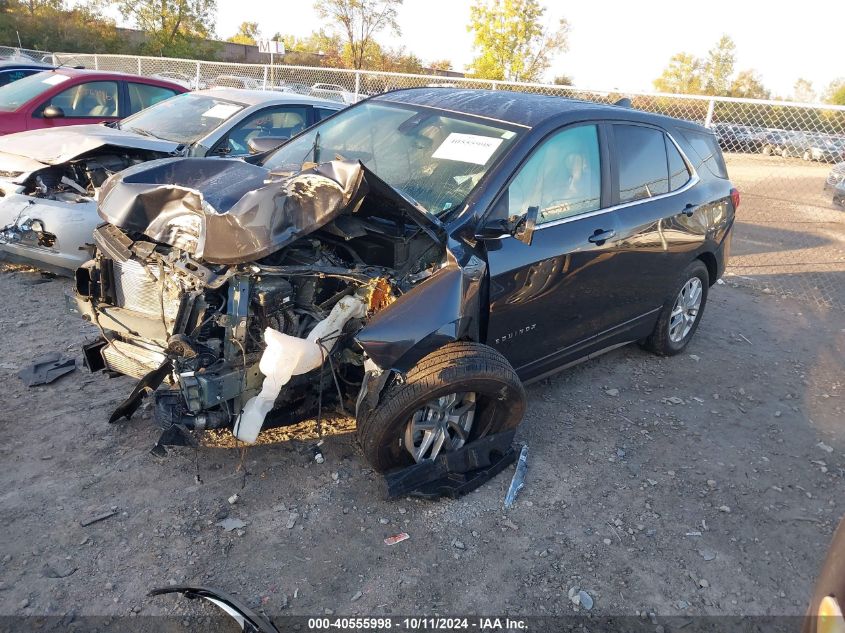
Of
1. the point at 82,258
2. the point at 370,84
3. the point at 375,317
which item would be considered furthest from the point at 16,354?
the point at 370,84

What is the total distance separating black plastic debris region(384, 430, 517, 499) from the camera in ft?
10.3

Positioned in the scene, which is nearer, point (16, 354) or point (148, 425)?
point (148, 425)

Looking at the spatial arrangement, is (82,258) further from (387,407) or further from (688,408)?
(688,408)

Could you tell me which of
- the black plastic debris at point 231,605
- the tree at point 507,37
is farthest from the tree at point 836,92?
the black plastic debris at point 231,605

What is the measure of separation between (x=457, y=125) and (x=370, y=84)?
37.2 ft

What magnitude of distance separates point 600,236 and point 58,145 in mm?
4765

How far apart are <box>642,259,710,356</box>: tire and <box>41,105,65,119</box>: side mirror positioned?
6850mm

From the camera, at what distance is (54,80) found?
7.64 m

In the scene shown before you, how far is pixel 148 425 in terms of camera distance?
3.61 metres

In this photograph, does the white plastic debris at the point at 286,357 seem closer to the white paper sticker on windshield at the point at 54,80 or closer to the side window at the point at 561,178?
the side window at the point at 561,178

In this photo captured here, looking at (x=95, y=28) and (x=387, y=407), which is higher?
(x=95, y=28)

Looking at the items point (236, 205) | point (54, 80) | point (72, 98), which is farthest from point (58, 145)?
point (236, 205)

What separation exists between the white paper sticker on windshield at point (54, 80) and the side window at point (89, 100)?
0.13 metres

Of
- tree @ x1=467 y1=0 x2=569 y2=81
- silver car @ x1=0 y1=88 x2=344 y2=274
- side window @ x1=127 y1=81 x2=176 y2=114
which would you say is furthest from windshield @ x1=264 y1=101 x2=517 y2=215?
tree @ x1=467 y1=0 x2=569 y2=81
